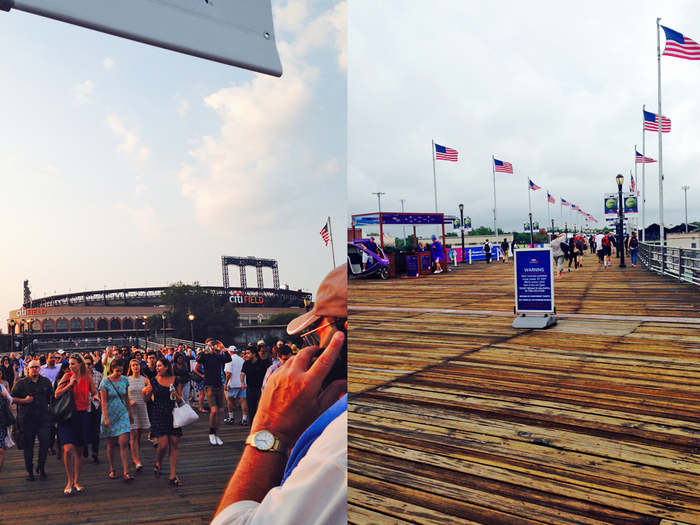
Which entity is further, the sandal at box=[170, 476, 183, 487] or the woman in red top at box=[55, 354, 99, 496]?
the sandal at box=[170, 476, 183, 487]

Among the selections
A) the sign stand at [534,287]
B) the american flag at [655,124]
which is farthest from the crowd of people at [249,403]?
the american flag at [655,124]

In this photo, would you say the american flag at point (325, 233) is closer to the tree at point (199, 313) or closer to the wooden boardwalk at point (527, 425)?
the tree at point (199, 313)

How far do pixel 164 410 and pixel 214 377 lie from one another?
132 millimetres

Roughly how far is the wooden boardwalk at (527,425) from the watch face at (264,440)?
165 centimetres

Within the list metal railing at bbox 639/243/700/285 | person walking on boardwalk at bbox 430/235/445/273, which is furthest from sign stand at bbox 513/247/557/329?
person walking on boardwalk at bbox 430/235/445/273

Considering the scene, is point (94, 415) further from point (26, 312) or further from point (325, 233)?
point (325, 233)

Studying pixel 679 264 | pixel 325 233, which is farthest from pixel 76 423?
pixel 679 264

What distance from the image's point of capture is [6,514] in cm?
92

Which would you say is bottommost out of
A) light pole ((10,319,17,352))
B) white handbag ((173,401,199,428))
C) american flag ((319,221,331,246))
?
white handbag ((173,401,199,428))

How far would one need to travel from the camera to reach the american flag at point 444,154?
28.0 meters

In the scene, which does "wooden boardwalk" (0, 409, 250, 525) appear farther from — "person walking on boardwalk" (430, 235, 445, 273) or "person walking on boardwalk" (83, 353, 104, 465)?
"person walking on boardwalk" (430, 235, 445, 273)

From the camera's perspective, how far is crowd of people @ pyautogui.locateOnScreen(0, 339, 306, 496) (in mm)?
1015

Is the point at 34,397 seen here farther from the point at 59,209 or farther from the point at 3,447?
the point at 59,209

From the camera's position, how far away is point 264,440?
123 centimetres
